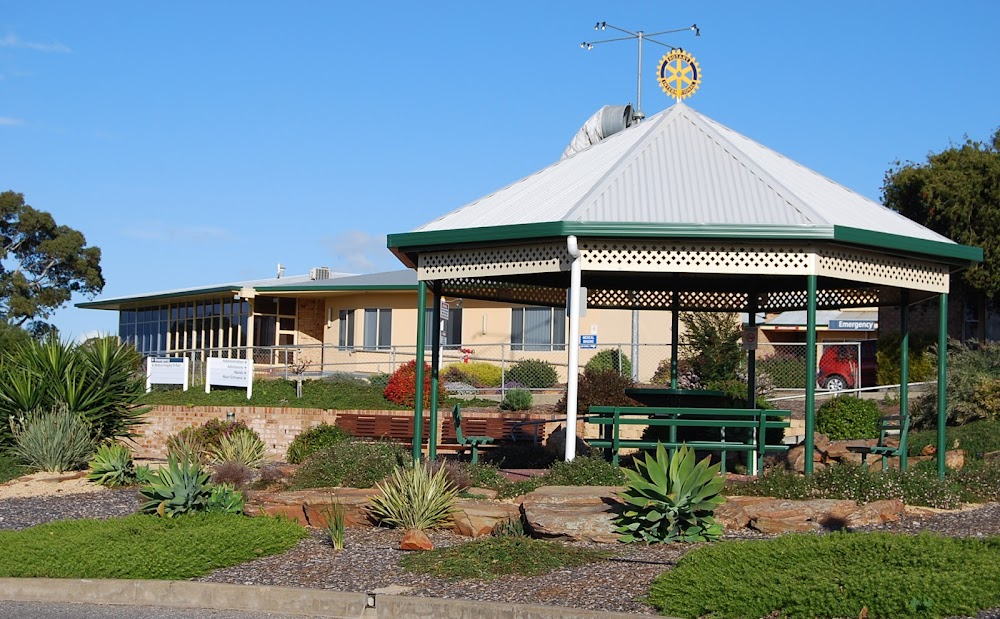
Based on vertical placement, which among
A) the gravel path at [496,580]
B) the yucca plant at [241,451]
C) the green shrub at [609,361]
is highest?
the green shrub at [609,361]

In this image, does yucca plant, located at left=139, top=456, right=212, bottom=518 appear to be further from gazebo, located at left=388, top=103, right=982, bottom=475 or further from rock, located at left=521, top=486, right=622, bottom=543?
rock, located at left=521, top=486, right=622, bottom=543

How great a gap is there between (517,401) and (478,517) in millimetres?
13918

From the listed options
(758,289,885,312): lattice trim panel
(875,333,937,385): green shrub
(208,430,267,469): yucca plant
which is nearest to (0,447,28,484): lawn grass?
(208,430,267,469): yucca plant

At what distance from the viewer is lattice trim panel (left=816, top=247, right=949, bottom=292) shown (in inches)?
512

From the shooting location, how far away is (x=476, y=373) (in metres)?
33.4

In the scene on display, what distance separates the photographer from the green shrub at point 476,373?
106 ft

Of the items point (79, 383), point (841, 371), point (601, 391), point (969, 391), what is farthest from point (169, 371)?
point (841, 371)

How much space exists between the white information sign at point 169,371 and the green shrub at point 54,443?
10.5 metres

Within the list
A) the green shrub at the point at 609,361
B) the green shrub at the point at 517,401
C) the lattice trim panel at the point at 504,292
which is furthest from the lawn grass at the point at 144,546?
the green shrub at the point at 609,361

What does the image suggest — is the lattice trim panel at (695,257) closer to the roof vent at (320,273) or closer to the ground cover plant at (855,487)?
the ground cover plant at (855,487)

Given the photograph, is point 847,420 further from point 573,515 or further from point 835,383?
point 835,383

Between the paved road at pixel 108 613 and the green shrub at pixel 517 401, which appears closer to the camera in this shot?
the paved road at pixel 108 613

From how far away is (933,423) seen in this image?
830 inches

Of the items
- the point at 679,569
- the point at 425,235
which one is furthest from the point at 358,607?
the point at 425,235
